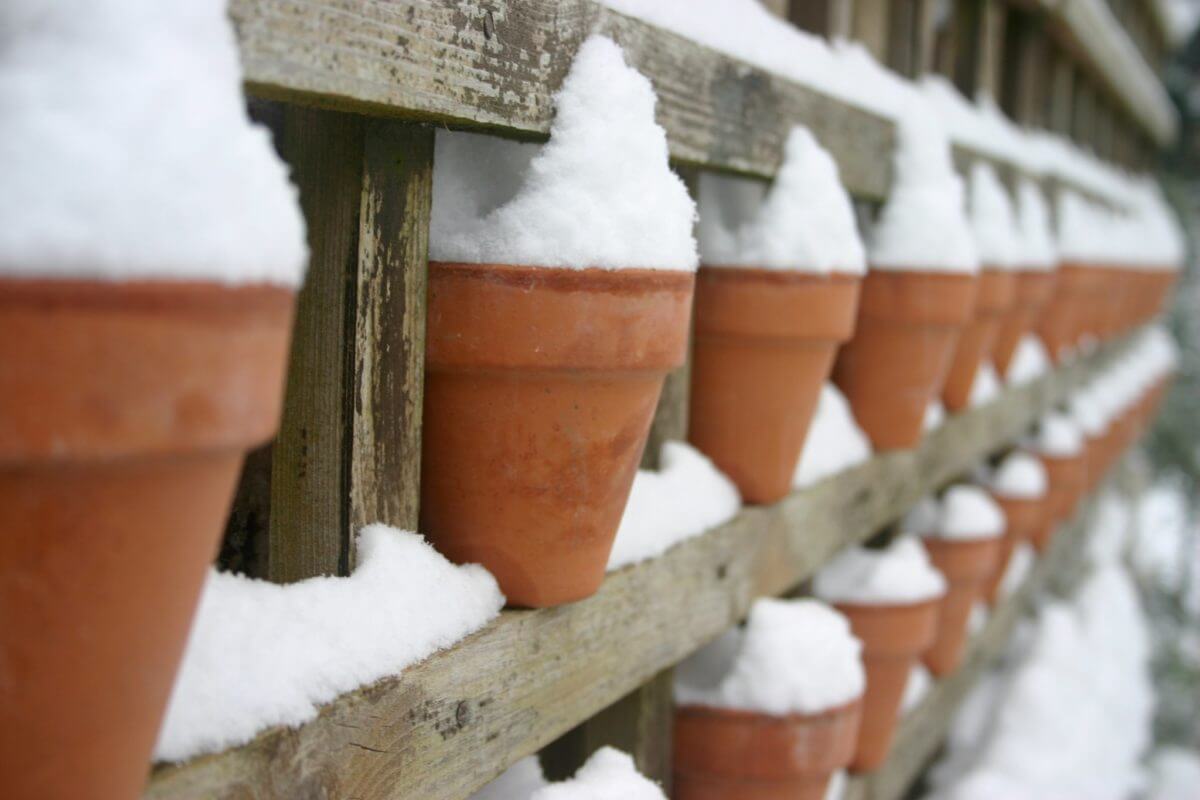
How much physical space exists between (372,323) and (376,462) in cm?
10

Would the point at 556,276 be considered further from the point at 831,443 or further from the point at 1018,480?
the point at 1018,480

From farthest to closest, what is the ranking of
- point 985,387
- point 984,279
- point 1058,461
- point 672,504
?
point 1058,461 < point 985,387 < point 984,279 < point 672,504

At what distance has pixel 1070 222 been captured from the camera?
3381 mm

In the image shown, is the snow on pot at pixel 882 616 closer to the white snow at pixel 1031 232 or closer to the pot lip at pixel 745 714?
the pot lip at pixel 745 714

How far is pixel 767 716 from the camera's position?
4.67 feet

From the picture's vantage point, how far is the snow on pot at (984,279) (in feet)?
7.11

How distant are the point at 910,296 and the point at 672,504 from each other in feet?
2.09

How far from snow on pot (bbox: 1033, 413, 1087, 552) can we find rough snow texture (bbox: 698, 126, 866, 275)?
2413 millimetres

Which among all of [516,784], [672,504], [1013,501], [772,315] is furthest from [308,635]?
[1013,501]

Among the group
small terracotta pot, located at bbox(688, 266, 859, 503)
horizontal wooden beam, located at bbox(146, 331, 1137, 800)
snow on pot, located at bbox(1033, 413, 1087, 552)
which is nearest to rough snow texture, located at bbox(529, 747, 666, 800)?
horizontal wooden beam, located at bbox(146, 331, 1137, 800)

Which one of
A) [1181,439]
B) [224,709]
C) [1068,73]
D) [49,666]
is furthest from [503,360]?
[1181,439]

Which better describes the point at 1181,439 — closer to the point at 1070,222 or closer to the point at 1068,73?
the point at 1068,73

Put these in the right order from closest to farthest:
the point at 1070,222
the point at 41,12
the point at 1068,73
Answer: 1. the point at 41,12
2. the point at 1070,222
3. the point at 1068,73

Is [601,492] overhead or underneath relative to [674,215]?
underneath
